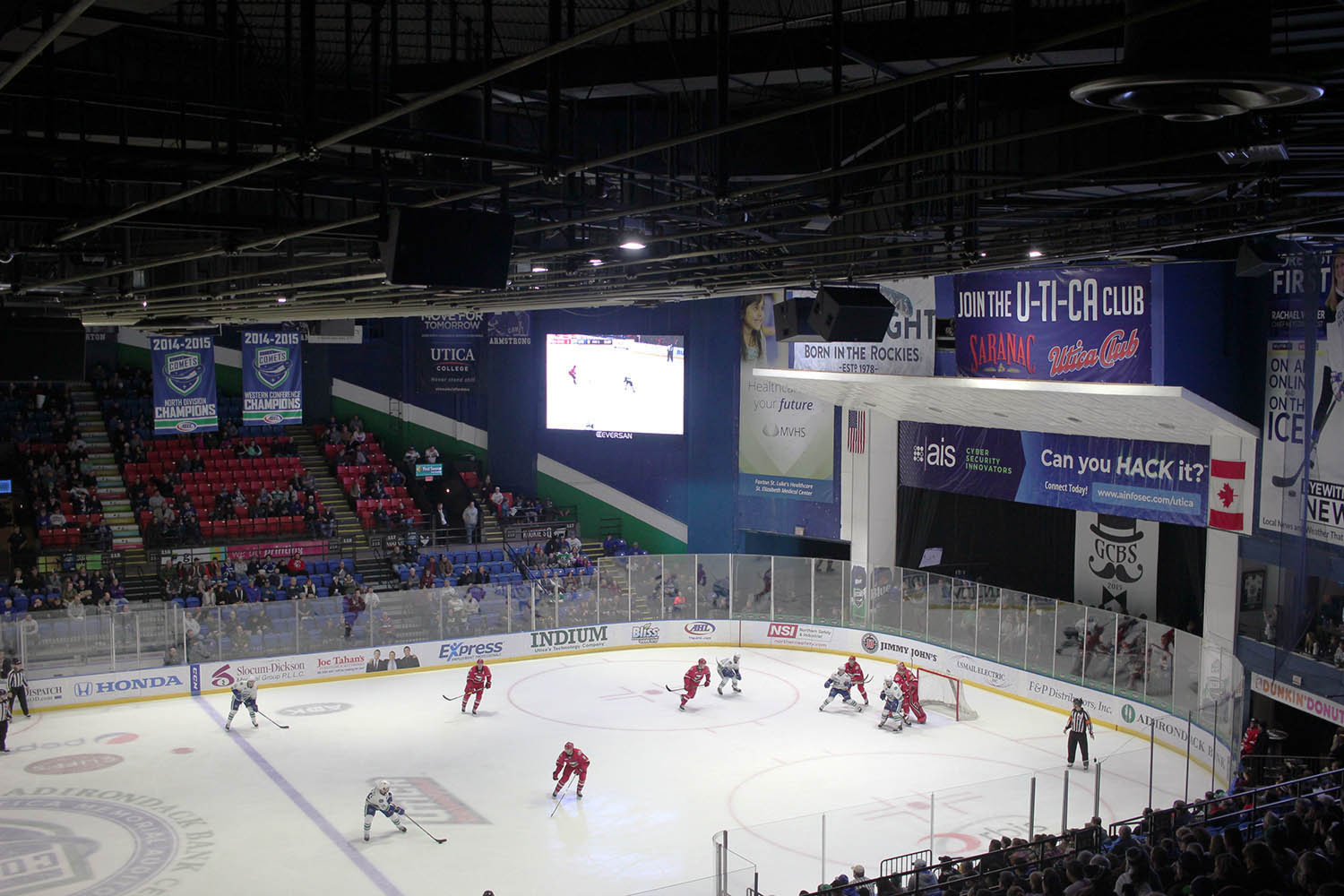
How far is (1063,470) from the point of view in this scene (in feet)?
83.5

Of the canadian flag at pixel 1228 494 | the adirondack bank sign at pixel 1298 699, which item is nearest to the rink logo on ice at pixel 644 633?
the canadian flag at pixel 1228 494

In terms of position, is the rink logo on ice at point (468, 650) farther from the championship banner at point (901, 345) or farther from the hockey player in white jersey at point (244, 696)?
the championship banner at point (901, 345)

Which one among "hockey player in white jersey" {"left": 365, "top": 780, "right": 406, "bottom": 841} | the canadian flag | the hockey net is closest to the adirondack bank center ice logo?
"hockey player in white jersey" {"left": 365, "top": 780, "right": 406, "bottom": 841}

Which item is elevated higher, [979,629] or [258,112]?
[258,112]

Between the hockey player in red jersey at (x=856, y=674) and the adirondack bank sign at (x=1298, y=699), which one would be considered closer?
the adirondack bank sign at (x=1298, y=699)

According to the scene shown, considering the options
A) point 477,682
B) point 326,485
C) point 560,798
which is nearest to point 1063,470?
point 477,682

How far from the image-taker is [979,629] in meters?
24.9

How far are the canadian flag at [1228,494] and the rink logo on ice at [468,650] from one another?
580 inches

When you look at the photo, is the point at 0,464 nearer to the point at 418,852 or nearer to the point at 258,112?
the point at 418,852

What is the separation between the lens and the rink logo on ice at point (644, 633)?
1112 inches

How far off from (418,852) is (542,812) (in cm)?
208

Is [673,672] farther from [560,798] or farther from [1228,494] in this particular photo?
[1228,494]

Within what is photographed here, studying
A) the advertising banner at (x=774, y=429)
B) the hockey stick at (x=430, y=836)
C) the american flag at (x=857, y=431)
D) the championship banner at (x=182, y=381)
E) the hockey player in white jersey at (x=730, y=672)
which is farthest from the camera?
the advertising banner at (x=774, y=429)

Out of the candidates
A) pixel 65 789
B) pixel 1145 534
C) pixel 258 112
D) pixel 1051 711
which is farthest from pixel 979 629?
pixel 258 112
